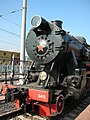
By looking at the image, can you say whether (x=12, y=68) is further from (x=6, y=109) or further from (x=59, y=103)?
(x=59, y=103)

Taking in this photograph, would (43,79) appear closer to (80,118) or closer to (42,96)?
(42,96)

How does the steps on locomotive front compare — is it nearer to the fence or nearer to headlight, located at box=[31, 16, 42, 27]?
the fence

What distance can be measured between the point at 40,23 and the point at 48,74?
178 cm

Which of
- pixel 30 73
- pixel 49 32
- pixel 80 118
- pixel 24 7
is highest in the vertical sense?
pixel 24 7

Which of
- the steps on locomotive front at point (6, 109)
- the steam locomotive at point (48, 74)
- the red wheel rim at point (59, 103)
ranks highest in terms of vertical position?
the steam locomotive at point (48, 74)

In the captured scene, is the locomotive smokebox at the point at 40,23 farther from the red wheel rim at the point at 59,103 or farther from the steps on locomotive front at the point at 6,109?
the steps on locomotive front at the point at 6,109

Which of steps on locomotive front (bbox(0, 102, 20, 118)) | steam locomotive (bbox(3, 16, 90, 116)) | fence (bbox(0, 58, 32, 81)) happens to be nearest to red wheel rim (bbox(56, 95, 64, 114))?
steam locomotive (bbox(3, 16, 90, 116))

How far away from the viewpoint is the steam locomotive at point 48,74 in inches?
236

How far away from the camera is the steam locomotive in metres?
5.98

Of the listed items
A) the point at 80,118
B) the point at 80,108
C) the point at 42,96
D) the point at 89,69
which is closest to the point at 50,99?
the point at 42,96

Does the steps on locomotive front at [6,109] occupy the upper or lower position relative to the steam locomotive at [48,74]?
lower

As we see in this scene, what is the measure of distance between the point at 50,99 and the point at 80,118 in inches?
55.1

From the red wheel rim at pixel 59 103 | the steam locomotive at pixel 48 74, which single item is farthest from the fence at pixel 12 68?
the red wheel rim at pixel 59 103

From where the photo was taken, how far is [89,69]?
8.84 meters
